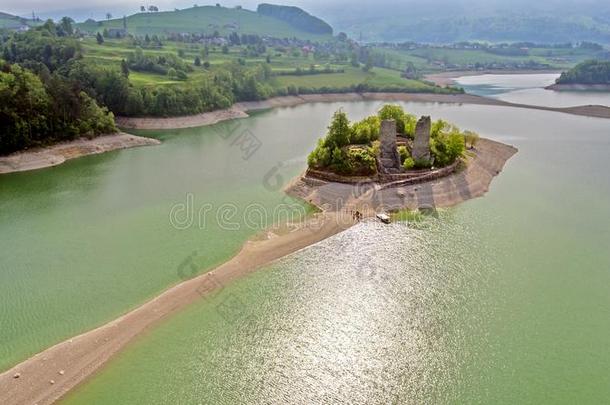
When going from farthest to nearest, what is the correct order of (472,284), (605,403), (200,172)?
(200,172), (472,284), (605,403)

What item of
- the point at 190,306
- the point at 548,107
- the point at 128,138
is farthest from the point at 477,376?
the point at 548,107

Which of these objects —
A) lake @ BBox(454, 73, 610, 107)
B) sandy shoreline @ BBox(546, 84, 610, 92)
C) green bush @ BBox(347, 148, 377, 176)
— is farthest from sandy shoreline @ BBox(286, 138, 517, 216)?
sandy shoreline @ BBox(546, 84, 610, 92)

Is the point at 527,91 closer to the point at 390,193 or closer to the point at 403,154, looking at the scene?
the point at 403,154

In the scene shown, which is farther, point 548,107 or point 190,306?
point 548,107

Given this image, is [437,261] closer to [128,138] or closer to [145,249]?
[145,249]

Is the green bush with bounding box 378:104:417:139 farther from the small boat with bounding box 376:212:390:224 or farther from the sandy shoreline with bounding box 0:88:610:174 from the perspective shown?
the sandy shoreline with bounding box 0:88:610:174
